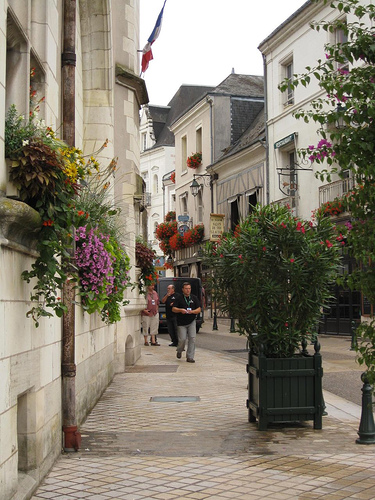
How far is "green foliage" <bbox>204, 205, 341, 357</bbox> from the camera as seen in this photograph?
25.4 ft

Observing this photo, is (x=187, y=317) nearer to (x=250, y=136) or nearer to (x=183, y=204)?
(x=250, y=136)

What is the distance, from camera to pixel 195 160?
39.2m

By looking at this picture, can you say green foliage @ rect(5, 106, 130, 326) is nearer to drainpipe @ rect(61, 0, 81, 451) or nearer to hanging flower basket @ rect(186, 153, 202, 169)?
drainpipe @ rect(61, 0, 81, 451)

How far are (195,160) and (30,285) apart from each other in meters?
34.7

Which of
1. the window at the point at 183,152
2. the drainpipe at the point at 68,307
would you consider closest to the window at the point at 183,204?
the window at the point at 183,152

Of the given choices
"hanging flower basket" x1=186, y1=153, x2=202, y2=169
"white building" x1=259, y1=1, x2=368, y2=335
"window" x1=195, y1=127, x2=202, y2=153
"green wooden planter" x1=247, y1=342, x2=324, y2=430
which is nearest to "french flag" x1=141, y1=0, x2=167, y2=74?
"white building" x1=259, y1=1, x2=368, y2=335

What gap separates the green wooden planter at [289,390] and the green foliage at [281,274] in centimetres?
27

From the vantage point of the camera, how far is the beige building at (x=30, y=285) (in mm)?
4312

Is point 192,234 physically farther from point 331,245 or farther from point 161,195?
point 331,245

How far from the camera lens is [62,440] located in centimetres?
663

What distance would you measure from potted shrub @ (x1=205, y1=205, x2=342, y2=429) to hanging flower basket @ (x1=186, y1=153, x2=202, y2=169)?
31280mm

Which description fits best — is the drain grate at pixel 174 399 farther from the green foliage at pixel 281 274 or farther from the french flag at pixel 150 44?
the french flag at pixel 150 44

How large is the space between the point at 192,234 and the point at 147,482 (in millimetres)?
33635

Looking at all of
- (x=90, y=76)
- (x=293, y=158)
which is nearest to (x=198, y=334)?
(x=293, y=158)
